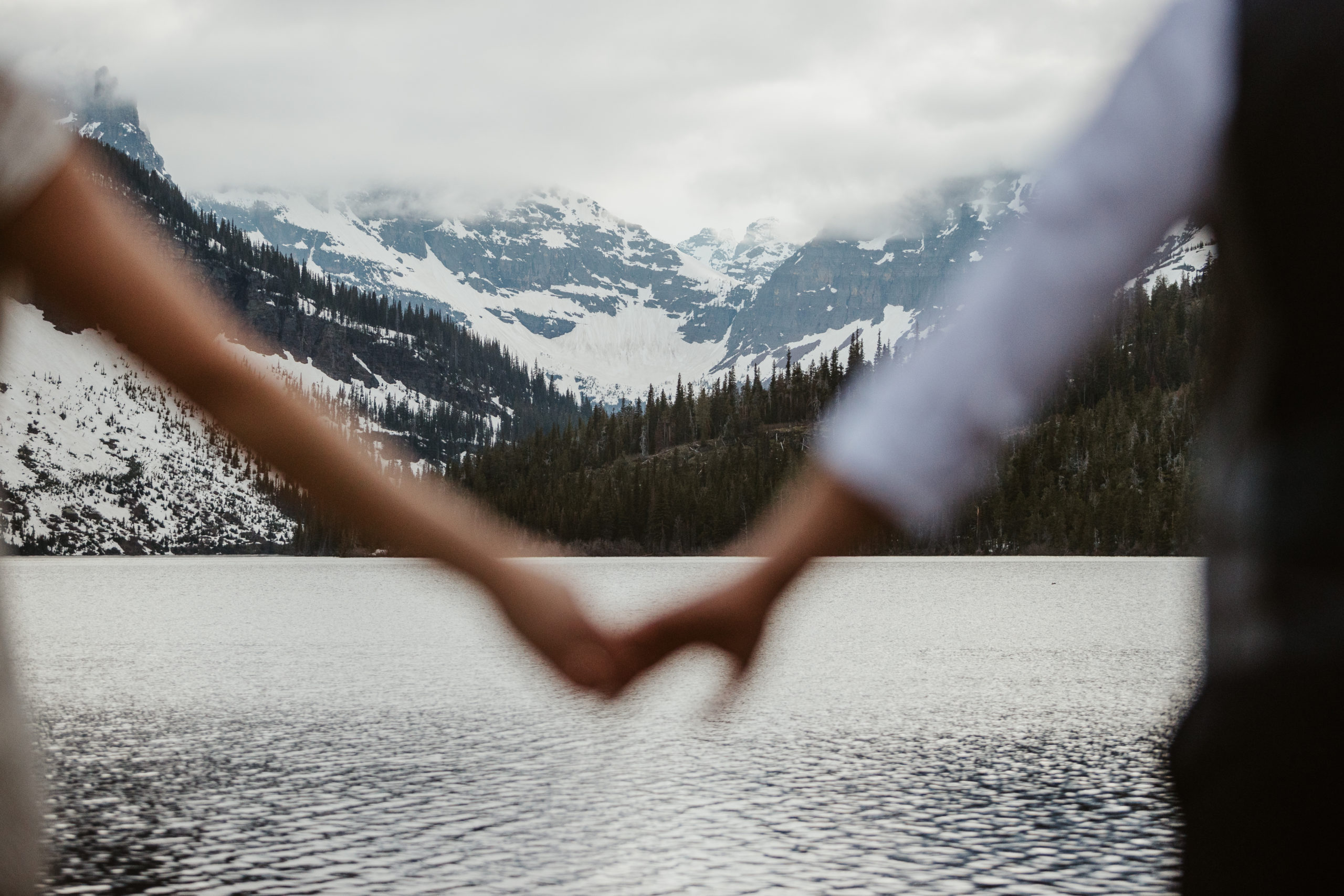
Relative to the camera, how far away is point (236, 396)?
1.83m

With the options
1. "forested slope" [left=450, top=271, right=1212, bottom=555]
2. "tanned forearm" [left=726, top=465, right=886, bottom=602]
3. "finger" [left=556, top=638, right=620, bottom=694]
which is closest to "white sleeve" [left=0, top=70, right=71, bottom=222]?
"finger" [left=556, top=638, right=620, bottom=694]

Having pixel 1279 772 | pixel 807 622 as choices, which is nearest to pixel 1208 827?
pixel 1279 772

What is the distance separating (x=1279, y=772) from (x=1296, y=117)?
0.96 metres

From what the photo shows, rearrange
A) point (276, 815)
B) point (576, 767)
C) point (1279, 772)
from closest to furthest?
point (1279, 772)
point (276, 815)
point (576, 767)

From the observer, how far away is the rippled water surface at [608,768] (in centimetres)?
1184

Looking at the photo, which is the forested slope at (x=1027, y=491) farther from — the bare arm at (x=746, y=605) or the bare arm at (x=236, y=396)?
the bare arm at (x=236, y=396)

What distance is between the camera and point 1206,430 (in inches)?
62.3

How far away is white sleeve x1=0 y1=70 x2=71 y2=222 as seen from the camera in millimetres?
1596

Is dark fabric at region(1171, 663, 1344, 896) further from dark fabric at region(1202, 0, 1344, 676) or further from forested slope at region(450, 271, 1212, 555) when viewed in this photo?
forested slope at region(450, 271, 1212, 555)

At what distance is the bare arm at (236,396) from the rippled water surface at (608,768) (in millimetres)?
99

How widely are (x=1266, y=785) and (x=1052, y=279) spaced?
2.85ft

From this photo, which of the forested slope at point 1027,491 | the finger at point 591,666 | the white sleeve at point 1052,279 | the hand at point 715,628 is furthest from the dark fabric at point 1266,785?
the forested slope at point 1027,491

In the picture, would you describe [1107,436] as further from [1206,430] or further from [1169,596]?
[1206,430]

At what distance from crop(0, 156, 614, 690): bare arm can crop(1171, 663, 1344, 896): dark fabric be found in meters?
1.02
